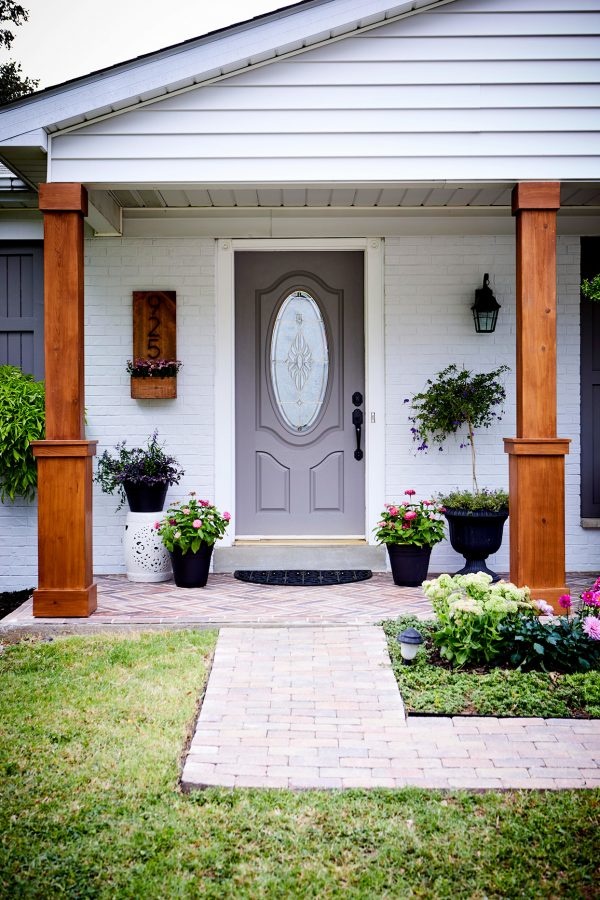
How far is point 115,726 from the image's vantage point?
9.87 feet

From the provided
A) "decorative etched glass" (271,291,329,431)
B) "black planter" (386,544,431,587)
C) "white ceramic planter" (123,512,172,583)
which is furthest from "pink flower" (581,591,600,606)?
"white ceramic planter" (123,512,172,583)

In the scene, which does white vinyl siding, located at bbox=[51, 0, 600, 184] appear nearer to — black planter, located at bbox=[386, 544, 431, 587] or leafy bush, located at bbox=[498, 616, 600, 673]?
black planter, located at bbox=[386, 544, 431, 587]

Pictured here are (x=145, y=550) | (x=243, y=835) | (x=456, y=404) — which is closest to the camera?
(x=243, y=835)

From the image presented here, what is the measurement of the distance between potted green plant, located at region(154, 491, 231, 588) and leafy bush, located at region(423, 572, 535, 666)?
6.15 feet

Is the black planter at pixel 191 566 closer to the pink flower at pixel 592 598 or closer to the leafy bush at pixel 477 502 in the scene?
the leafy bush at pixel 477 502

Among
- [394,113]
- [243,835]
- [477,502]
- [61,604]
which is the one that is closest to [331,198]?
[394,113]

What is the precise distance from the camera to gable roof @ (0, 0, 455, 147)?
4.20m

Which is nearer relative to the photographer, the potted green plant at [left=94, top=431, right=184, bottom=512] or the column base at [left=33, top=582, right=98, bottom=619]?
the column base at [left=33, top=582, right=98, bottom=619]

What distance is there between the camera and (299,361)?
6043mm

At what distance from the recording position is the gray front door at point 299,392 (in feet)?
19.6

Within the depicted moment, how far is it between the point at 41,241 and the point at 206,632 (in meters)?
3.27

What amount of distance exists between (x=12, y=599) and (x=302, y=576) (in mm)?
1998

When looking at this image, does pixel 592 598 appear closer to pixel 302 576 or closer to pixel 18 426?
pixel 302 576

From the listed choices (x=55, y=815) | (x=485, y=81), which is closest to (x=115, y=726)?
(x=55, y=815)
